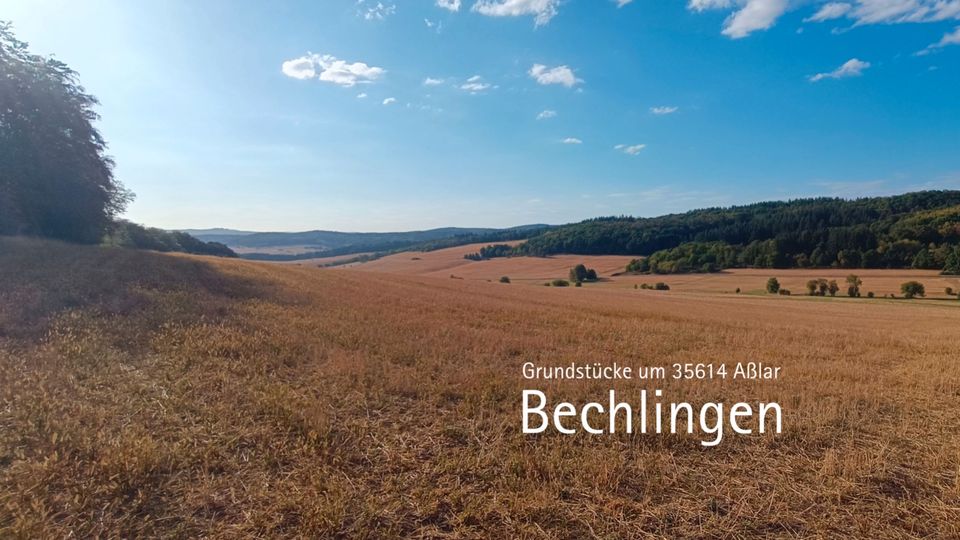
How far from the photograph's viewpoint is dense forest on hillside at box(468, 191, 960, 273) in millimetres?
69688

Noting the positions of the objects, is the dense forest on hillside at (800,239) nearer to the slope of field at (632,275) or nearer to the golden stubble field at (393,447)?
the slope of field at (632,275)

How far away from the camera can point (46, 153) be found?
60.1 feet

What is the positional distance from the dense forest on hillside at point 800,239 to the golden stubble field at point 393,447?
80.1 m

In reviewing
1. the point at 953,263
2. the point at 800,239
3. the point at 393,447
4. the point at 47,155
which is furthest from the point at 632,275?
the point at 393,447

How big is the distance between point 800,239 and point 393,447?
96.3 metres

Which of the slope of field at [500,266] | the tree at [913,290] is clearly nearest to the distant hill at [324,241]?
the slope of field at [500,266]

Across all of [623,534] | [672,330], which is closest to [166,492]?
[623,534]

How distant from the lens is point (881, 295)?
48.4 m

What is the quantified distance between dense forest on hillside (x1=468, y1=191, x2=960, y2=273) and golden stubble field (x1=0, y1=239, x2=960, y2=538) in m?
80.1

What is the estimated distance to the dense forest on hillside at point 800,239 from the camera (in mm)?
69688

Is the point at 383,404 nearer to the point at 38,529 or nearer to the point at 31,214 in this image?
the point at 38,529

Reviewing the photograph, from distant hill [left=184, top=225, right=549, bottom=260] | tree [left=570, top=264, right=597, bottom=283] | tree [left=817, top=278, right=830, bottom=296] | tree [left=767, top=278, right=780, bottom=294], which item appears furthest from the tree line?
distant hill [left=184, top=225, right=549, bottom=260]

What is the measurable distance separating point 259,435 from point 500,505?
103 inches

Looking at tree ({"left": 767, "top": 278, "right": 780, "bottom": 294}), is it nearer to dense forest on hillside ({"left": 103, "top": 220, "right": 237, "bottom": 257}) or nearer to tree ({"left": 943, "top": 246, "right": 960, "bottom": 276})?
tree ({"left": 943, "top": 246, "right": 960, "bottom": 276})
